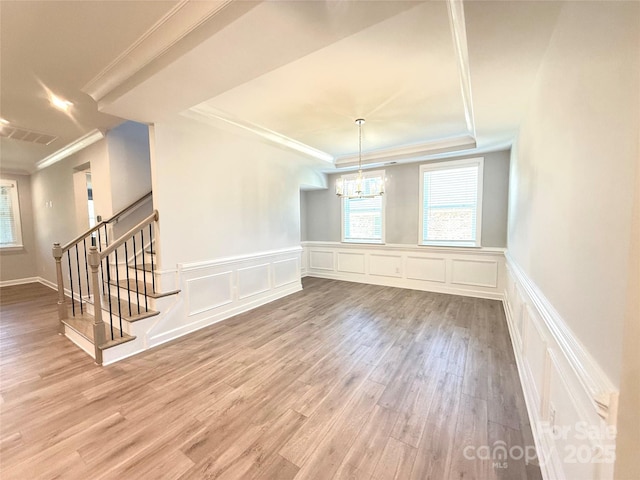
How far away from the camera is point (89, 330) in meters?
2.86

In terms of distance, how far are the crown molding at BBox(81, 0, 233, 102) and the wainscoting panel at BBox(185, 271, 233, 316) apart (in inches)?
86.9

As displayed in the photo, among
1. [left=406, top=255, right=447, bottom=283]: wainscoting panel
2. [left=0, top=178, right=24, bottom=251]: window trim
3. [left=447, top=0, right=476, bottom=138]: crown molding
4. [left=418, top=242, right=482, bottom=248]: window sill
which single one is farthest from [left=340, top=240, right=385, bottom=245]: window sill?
[left=0, top=178, right=24, bottom=251]: window trim

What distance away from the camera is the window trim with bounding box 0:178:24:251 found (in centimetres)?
563

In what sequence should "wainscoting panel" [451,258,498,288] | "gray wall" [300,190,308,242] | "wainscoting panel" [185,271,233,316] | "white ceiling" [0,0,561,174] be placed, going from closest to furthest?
"white ceiling" [0,0,561,174], "wainscoting panel" [185,271,233,316], "wainscoting panel" [451,258,498,288], "gray wall" [300,190,308,242]

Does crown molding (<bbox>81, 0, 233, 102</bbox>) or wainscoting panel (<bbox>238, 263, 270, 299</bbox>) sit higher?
crown molding (<bbox>81, 0, 233, 102</bbox>)

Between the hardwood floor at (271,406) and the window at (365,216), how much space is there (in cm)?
284

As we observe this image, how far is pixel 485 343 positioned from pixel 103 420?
365 centimetres

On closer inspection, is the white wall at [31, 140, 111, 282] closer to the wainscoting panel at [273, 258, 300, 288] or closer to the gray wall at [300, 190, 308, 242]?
the wainscoting panel at [273, 258, 300, 288]

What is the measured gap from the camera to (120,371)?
2.41 metres

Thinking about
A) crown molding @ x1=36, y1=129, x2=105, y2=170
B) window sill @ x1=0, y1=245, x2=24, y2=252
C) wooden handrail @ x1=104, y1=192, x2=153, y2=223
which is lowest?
window sill @ x1=0, y1=245, x2=24, y2=252

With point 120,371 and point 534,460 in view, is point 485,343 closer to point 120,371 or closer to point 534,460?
point 534,460

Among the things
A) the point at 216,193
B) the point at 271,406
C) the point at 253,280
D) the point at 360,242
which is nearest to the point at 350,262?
the point at 360,242

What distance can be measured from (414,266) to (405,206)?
128 cm

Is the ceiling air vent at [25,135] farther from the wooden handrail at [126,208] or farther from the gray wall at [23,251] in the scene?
the gray wall at [23,251]
